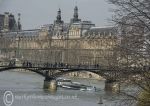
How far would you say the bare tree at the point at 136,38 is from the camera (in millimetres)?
5254

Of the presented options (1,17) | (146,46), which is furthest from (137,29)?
(1,17)

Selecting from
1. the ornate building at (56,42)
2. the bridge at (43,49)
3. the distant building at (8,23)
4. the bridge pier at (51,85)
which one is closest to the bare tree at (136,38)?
the bridge pier at (51,85)

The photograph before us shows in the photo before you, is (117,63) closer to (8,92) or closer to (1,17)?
(8,92)

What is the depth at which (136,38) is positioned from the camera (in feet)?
17.4

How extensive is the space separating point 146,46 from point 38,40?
203ft

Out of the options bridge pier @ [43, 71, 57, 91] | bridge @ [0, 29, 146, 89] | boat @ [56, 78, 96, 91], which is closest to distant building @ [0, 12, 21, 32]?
bridge @ [0, 29, 146, 89]

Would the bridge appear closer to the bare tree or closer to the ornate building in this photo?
the ornate building

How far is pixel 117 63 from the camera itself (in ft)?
18.5

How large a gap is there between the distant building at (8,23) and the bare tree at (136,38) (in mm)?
68108

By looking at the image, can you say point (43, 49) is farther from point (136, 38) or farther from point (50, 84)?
point (136, 38)

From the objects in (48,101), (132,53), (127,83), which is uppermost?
(132,53)

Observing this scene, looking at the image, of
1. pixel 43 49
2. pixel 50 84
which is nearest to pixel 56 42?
pixel 43 49

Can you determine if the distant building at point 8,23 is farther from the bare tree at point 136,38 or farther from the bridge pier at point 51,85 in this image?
the bare tree at point 136,38

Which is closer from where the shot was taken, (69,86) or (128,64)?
(128,64)
